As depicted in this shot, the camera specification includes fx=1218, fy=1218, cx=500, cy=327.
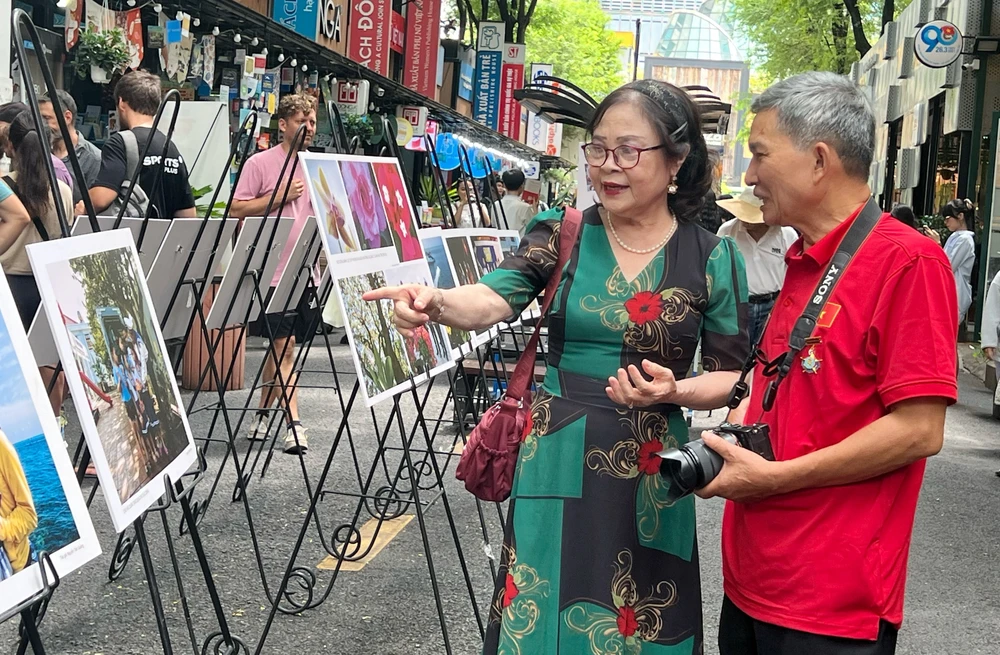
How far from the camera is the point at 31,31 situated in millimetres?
3090

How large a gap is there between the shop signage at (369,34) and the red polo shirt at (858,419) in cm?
1768

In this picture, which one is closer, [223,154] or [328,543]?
[328,543]

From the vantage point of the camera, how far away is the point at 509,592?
2.99 metres

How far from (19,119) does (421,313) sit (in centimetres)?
424

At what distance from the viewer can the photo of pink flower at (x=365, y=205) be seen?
4.24m

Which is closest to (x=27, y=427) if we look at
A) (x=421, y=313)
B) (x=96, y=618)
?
(x=421, y=313)

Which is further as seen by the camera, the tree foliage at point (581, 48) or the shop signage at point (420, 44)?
the tree foliage at point (581, 48)

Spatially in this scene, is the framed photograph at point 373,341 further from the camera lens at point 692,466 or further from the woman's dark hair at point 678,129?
the camera lens at point 692,466

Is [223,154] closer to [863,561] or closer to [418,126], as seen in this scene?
[863,561]

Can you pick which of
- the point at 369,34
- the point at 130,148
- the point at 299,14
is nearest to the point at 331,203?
the point at 130,148

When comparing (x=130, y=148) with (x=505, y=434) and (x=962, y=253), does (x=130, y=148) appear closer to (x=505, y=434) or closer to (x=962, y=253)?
(x=505, y=434)

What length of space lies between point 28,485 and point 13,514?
6cm

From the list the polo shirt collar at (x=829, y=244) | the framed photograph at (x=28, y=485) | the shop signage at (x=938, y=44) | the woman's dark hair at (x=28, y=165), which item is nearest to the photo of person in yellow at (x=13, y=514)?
the framed photograph at (x=28, y=485)

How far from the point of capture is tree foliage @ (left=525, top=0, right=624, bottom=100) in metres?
64.5
